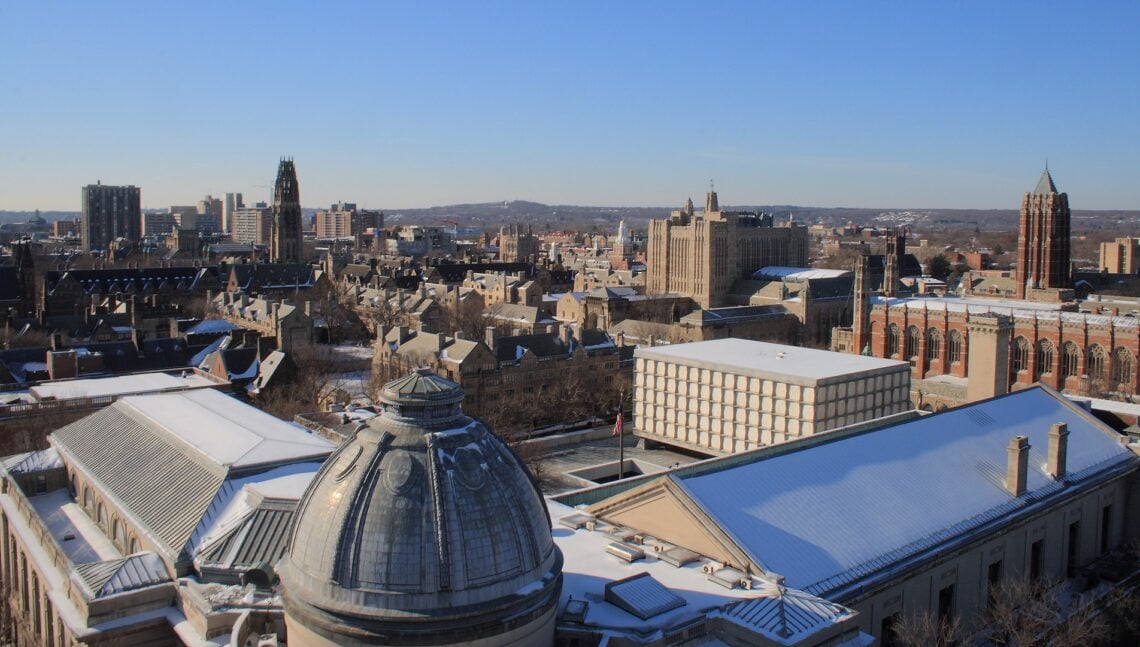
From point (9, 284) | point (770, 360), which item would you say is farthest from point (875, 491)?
point (9, 284)

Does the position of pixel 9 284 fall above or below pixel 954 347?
above

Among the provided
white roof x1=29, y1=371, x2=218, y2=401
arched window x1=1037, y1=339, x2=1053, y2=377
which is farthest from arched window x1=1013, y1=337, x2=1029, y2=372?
white roof x1=29, y1=371, x2=218, y2=401

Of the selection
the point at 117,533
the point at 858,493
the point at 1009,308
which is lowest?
the point at 117,533

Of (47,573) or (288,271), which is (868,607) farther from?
(288,271)

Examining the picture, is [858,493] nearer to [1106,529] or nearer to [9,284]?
[1106,529]

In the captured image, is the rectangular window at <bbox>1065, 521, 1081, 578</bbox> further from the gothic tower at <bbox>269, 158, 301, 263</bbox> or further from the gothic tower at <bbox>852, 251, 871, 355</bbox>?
the gothic tower at <bbox>269, 158, 301, 263</bbox>

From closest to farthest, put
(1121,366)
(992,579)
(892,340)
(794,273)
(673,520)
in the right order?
(673,520) → (992,579) → (1121,366) → (892,340) → (794,273)
